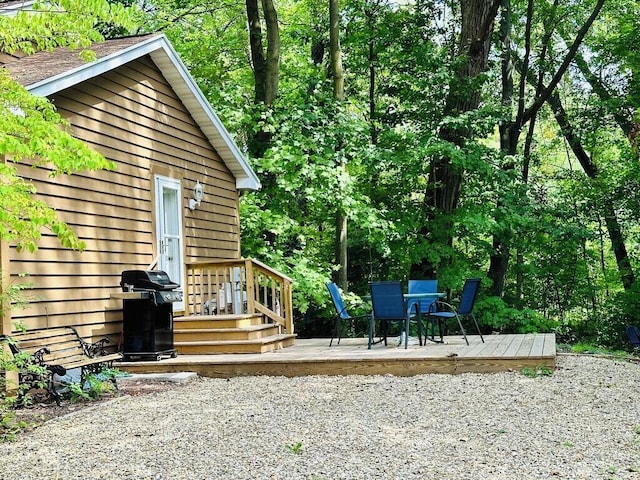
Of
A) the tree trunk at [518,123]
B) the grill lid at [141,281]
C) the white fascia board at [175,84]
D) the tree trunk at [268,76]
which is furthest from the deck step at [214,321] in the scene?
the tree trunk at [518,123]

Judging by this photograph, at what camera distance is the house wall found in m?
7.34

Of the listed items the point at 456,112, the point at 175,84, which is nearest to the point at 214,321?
the point at 175,84

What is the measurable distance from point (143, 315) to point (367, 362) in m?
2.78

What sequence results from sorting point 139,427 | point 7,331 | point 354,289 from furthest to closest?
Result: point 354,289 → point 7,331 → point 139,427

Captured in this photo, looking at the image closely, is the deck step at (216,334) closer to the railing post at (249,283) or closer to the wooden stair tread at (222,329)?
the wooden stair tread at (222,329)

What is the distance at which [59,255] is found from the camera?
24.5 feet

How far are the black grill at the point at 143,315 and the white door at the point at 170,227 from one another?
1.10 meters

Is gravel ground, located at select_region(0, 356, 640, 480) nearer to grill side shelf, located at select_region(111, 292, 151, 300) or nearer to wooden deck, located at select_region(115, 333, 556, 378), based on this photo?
wooden deck, located at select_region(115, 333, 556, 378)

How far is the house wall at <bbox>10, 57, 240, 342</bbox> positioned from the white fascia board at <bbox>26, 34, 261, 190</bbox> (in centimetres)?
16

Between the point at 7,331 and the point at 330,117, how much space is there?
851cm

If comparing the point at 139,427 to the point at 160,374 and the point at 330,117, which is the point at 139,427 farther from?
the point at 330,117

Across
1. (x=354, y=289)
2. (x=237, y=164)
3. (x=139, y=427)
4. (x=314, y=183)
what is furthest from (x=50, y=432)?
(x=354, y=289)

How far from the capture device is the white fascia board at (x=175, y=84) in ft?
23.4

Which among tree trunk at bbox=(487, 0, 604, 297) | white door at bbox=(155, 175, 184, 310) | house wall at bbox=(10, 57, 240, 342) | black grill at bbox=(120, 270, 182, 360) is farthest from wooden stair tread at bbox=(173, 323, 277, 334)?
tree trunk at bbox=(487, 0, 604, 297)
